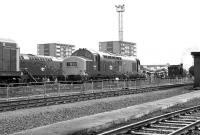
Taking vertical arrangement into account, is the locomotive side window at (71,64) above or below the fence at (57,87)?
above

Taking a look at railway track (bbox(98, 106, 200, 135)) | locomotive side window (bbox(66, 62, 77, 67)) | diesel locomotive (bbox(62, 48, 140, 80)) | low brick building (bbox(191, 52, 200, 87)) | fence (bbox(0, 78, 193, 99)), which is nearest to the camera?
railway track (bbox(98, 106, 200, 135))

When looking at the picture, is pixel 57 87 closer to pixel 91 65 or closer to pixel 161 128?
pixel 91 65

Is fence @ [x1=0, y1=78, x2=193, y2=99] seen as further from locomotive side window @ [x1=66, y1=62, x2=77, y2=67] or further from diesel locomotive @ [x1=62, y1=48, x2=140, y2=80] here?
locomotive side window @ [x1=66, y1=62, x2=77, y2=67]

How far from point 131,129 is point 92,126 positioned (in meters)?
1.33

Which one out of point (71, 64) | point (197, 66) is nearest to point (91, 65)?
point (71, 64)

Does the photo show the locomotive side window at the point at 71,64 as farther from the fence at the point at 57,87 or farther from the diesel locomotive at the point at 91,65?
the fence at the point at 57,87

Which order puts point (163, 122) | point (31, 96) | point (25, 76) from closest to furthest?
point (163, 122) < point (31, 96) < point (25, 76)

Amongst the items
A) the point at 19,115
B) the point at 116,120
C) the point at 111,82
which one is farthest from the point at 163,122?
the point at 111,82

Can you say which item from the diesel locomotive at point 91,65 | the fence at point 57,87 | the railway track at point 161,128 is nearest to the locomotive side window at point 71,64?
the diesel locomotive at point 91,65

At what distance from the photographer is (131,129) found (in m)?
10.3

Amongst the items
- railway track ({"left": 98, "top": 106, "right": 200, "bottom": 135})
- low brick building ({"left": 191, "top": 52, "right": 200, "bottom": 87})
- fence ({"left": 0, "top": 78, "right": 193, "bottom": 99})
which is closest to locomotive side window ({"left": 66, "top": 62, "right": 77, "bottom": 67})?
fence ({"left": 0, "top": 78, "right": 193, "bottom": 99})

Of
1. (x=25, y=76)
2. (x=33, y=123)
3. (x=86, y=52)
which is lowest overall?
(x=33, y=123)

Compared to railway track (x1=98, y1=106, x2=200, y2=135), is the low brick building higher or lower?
higher

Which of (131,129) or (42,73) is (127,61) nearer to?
(42,73)
